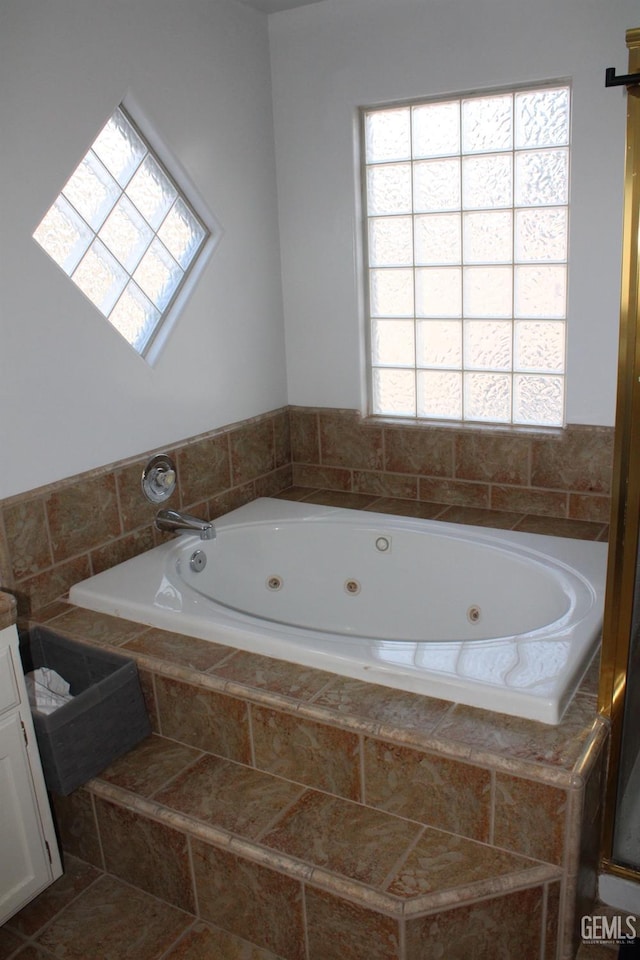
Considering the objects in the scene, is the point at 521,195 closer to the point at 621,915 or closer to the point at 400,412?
the point at 400,412

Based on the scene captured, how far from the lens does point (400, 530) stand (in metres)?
2.94

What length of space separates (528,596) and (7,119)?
6.78ft

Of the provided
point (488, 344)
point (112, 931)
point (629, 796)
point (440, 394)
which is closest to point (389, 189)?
point (488, 344)

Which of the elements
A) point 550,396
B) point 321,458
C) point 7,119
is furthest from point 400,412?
point 7,119

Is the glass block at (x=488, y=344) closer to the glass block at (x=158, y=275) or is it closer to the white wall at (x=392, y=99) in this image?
the white wall at (x=392, y=99)

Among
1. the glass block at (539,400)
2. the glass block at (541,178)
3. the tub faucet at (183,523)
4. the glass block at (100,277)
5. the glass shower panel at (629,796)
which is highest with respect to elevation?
the glass block at (541,178)

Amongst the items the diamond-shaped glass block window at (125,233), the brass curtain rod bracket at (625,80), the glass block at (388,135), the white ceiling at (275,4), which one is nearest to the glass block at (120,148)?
the diamond-shaped glass block window at (125,233)

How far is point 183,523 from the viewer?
2822mm

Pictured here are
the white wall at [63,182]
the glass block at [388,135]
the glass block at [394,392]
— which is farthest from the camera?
the glass block at [394,392]

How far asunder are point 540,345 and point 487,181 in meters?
0.64

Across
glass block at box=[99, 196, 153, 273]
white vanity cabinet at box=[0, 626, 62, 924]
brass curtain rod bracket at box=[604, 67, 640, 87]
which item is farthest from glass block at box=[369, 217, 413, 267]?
white vanity cabinet at box=[0, 626, 62, 924]

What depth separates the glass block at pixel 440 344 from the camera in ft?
10.6

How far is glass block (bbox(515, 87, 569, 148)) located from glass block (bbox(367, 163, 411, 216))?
1.51 feet

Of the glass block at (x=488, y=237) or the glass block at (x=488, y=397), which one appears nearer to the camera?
the glass block at (x=488, y=237)
